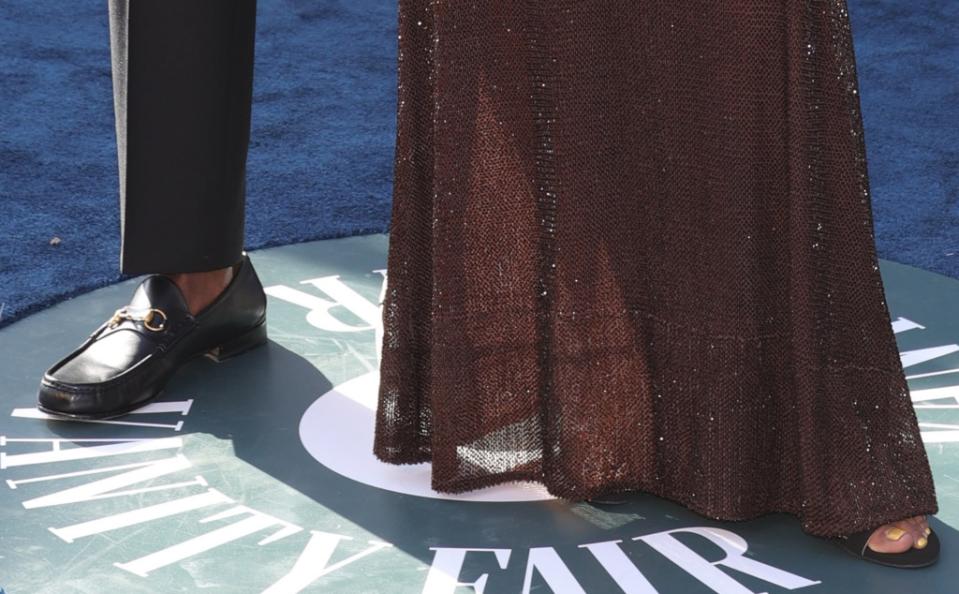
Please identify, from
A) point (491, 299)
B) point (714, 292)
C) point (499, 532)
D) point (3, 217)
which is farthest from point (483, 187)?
point (3, 217)

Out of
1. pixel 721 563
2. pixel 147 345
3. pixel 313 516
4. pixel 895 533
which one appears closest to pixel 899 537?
pixel 895 533

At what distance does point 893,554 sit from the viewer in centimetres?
157

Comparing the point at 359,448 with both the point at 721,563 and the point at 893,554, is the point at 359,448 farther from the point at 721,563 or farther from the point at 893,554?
the point at 893,554

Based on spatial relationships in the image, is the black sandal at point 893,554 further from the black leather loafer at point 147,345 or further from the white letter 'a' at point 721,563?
the black leather loafer at point 147,345

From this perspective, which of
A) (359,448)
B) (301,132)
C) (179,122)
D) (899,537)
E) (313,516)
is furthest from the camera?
(301,132)

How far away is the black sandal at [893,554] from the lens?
5.11ft

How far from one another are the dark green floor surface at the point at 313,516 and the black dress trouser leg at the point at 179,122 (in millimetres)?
201

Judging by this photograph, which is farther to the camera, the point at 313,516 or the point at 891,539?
the point at 313,516

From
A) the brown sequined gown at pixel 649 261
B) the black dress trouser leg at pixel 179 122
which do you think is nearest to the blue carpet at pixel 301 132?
the black dress trouser leg at pixel 179 122

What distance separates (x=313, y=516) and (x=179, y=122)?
569mm

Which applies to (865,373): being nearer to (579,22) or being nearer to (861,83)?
(579,22)

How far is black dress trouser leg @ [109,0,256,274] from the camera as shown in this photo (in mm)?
1916

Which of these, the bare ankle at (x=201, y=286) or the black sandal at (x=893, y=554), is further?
the bare ankle at (x=201, y=286)

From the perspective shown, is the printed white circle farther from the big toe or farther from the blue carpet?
the blue carpet
